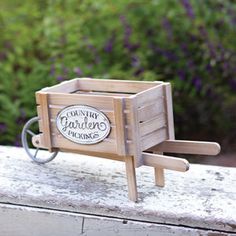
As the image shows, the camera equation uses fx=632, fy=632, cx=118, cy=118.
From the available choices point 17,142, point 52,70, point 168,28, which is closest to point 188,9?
point 168,28

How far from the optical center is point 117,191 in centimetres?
187

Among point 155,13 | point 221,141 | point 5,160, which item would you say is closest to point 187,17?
point 155,13

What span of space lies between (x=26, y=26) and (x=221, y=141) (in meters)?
1.46

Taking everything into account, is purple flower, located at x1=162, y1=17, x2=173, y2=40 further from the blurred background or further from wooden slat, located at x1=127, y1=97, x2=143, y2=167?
wooden slat, located at x1=127, y1=97, x2=143, y2=167

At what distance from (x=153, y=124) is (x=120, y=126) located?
0.40 ft

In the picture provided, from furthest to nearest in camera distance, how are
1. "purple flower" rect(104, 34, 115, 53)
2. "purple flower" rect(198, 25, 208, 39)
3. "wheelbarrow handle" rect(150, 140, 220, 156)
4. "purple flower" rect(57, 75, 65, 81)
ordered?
"purple flower" rect(104, 34, 115, 53), "purple flower" rect(198, 25, 208, 39), "purple flower" rect(57, 75, 65, 81), "wheelbarrow handle" rect(150, 140, 220, 156)

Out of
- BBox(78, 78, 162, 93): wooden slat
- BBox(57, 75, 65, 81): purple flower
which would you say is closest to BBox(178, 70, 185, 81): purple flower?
BBox(57, 75, 65, 81): purple flower

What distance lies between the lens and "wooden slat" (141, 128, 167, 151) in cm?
175

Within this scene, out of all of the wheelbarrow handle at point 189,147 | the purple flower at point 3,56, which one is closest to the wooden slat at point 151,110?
the wheelbarrow handle at point 189,147

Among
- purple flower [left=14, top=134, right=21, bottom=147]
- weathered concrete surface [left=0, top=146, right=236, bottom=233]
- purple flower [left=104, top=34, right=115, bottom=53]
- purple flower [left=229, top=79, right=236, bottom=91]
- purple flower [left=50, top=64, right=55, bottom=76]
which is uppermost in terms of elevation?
purple flower [left=104, top=34, right=115, bottom=53]

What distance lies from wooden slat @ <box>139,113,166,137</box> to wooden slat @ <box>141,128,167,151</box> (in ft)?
0.05

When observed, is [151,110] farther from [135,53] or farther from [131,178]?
[135,53]

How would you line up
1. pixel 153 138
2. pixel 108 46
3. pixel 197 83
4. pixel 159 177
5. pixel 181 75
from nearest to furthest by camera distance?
pixel 153 138 → pixel 159 177 → pixel 197 83 → pixel 181 75 → pixel 108 46

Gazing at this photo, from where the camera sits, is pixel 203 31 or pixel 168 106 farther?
pixel 203 31
